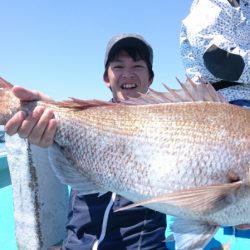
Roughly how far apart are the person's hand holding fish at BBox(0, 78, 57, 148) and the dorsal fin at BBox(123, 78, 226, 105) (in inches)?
20.4

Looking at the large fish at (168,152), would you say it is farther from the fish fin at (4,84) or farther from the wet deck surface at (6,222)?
the wet deck surface at (6,222)

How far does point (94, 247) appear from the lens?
2533 millimetres

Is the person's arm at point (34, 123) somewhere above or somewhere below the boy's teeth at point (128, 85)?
below

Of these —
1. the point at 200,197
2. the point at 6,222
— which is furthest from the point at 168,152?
the point at 6,222

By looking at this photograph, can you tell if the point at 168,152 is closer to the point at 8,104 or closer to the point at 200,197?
the point at 200,197

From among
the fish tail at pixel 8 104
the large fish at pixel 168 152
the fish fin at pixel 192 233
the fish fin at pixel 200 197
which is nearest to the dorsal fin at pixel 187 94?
the large fish at pixel 168 152

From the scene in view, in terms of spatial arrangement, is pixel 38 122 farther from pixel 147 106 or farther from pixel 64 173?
pixel 147 106

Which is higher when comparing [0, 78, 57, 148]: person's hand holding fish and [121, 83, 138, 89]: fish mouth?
[121, 83, 138, 89]: fish mouth

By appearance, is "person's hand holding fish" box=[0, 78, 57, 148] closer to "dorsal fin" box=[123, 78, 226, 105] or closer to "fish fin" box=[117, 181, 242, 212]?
"dorsal fin" box=[123, 78, 226, 105]

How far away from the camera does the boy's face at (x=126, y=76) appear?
3258mm

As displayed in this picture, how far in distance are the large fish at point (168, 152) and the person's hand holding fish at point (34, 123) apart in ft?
0.11

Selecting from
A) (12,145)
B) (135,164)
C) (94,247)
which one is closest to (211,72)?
(135,164)

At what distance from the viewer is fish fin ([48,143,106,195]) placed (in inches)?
83.2

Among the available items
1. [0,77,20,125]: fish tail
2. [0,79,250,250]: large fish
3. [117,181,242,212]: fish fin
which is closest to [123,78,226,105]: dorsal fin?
[0,79,250,250]: large fish
